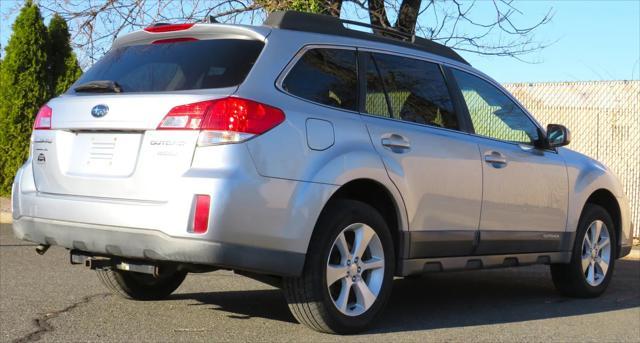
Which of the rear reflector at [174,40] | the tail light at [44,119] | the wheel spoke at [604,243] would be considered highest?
the rear reflector at [174,40]

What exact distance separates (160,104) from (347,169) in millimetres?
1147

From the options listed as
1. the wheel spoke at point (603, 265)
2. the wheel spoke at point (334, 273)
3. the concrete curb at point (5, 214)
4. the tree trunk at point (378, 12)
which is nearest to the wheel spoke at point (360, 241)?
the wheel spoke at point (334, 273)

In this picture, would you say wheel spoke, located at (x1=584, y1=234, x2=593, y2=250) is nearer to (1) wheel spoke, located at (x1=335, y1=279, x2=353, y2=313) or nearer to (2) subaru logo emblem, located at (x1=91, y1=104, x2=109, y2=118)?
(1) wheel spoke, located at (x1=335, y1=279, x2=353, y2=313)

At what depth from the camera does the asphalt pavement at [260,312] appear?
5.26 meters

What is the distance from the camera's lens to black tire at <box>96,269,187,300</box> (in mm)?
6172

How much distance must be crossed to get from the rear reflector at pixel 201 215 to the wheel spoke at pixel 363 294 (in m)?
1.18

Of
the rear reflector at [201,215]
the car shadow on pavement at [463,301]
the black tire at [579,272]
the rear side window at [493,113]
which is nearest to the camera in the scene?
the rear reflector at [201,215]

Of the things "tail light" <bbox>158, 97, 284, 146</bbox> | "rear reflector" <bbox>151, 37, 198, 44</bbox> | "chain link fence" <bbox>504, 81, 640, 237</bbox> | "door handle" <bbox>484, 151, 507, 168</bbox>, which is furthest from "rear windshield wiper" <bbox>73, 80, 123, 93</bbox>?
"chain link fence" <bbox>504, 81, 640, 237</bbox>

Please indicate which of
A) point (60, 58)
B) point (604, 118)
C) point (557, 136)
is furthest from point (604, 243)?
point (60, 58)

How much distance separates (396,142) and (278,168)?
1.09 meters

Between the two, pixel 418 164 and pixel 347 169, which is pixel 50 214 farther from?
pixel 418 164

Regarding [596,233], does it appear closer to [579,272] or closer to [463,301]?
[579,272]

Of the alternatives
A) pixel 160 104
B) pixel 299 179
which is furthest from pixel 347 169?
pixel 160 104

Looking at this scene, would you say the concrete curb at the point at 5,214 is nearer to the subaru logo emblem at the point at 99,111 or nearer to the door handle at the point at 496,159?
the subaru logo emblem at the point at 99,111
